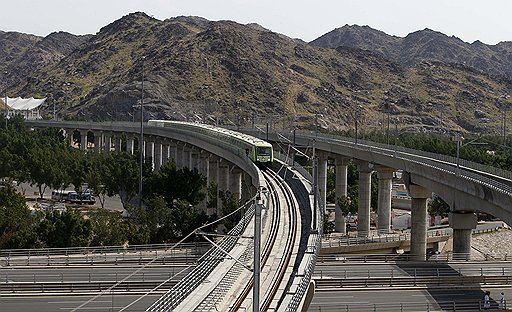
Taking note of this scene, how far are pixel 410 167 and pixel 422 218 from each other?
4.20 meters

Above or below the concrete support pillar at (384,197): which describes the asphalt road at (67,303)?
below

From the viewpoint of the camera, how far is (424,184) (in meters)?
56.6

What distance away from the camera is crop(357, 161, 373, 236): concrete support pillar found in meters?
70.1

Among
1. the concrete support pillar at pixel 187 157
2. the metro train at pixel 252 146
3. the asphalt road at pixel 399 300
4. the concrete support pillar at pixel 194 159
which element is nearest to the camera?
the asphalt road at pixel 399 300

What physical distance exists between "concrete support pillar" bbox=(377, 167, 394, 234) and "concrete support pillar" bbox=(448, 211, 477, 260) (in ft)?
49.1

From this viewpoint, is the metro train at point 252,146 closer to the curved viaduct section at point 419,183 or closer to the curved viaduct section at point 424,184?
the curved viaduct section at point 419,183

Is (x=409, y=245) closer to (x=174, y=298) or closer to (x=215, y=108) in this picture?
(x=174, y=298)

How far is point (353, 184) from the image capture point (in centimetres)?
9588

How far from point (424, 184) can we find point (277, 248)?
983 inches

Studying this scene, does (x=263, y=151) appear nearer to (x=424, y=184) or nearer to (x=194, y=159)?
(x=424, y=184)

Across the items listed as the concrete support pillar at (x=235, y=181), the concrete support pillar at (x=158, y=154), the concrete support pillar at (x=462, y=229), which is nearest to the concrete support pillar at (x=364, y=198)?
the concrete support pillar at (x=235, y=181)

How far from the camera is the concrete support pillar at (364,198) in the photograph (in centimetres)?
7006

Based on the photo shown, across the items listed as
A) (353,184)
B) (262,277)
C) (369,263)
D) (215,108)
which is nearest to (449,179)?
(369,263)

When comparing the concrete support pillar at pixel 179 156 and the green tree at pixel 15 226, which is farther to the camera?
the concrete support pillar at pixel 179 156
